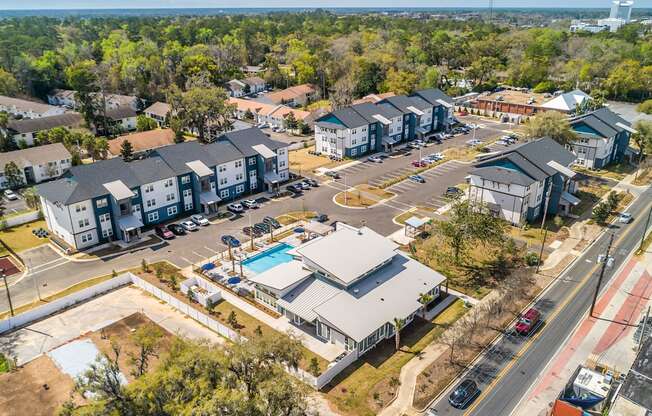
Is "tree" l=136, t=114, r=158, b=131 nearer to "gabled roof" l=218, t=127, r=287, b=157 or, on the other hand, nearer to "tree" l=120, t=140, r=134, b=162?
"tree" l=120, t=140, r=134, b=162

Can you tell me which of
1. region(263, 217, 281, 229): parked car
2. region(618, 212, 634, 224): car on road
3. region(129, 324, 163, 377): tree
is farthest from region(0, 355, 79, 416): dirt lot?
region(618, 212, 634, 224): car on road

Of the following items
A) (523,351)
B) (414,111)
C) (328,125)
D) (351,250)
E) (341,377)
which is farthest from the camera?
(414,111)

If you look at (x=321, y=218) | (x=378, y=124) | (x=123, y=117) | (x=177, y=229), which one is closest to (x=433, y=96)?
(x=378, y=124)

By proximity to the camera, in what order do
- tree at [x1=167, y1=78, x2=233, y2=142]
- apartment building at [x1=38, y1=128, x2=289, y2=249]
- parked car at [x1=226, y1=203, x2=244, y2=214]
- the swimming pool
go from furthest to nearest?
tree at [x1=167, y1=78, x2=233, y2=142]
parked car at [x1=226, y1=203, x2=244, y2=214]
apartment building at [x1=38, y1=128, x2=289, y2=249]
the swimming pool

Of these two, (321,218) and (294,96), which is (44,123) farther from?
(321,218)

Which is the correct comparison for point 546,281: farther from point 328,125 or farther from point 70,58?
point 70,58

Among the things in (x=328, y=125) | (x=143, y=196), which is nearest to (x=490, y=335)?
(x=143, y=196)
